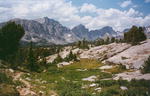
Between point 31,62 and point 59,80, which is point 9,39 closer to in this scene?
point 31,62

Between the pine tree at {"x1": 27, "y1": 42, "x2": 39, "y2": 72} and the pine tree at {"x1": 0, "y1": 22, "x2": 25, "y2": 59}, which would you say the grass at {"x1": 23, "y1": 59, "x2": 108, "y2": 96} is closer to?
the pine tree at {"x1": 27, "y1": 42, "x2": 39, "y2": 72}

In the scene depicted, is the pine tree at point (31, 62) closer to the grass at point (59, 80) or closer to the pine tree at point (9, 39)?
the pine tree at point (9, 39)

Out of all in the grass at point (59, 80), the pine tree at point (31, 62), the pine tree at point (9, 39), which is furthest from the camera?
the pine tree at point (31, 62)

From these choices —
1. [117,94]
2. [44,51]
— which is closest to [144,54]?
[117,94]

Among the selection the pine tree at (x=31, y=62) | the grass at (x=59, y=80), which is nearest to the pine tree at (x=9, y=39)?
the pine tree at (x=31, y=62)

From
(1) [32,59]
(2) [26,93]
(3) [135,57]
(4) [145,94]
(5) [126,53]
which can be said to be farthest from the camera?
(5) [126,53]

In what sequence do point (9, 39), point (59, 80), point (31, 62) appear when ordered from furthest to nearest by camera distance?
point (31, 62) < point (9, 39) < point (59, 80)

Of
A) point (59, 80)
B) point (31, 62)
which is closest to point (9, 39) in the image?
point (31, 62)

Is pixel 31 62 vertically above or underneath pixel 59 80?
above

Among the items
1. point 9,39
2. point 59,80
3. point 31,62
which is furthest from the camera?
point 31,62

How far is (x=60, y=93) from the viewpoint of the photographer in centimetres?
3366

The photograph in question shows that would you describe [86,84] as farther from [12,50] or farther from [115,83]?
[12,50]

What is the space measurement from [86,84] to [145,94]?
13.3 metres

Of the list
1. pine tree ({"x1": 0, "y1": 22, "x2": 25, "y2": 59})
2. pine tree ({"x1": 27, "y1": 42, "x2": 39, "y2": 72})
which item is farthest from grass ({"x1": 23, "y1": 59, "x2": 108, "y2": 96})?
pine tree ({"x1": 0, "y1": 22, "x2": 25, "y2": 59})
